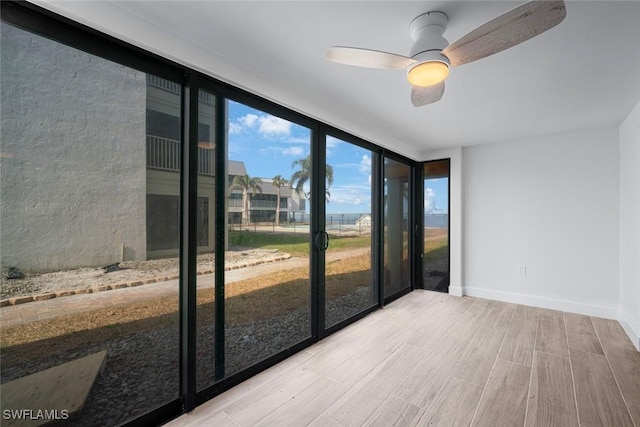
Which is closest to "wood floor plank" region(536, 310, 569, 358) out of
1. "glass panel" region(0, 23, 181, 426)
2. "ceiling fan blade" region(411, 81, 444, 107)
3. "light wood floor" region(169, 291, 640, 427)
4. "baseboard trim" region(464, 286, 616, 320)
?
"light wood floor" region(169, 291, 640, 427)

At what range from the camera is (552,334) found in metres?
2.82

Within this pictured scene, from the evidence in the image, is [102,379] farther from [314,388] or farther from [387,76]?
[387,76]

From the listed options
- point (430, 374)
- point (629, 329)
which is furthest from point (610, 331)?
point (430, 374)

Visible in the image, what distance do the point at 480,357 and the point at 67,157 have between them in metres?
3.23

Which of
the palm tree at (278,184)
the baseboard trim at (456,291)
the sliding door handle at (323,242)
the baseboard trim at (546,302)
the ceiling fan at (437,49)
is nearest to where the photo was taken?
the ceiling fan at (437,49)

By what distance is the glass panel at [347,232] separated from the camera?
115 inches

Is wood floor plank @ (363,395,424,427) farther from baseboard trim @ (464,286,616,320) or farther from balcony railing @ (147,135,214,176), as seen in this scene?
baseboard trim @ (464,286,616,320)

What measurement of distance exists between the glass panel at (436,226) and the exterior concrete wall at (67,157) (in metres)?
4.03

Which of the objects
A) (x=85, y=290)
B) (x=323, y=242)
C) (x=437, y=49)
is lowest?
(x=85, y=290)

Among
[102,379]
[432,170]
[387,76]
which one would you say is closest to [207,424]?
[102,379]

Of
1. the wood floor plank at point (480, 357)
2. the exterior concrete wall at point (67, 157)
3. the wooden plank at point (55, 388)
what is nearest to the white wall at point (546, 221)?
the wood floor plank at point (480, 357)

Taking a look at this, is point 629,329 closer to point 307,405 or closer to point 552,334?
point 552,334

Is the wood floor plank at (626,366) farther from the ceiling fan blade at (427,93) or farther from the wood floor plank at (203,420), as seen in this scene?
the wood floor plank at (203,420)

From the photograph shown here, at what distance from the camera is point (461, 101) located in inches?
99.9
